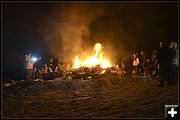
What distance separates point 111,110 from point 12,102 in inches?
146

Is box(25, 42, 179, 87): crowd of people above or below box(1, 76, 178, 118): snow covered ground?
above

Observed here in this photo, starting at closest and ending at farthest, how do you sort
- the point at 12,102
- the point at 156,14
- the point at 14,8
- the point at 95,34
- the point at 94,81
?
the point at 12,102, the point at 94,81, the point at 14,8, the point at 95,34, the point at 156,14

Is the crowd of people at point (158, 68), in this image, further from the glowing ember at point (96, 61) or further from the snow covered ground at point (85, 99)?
the glowing ember at point (96, 61)

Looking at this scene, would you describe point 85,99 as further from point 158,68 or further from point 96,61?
point 96,61

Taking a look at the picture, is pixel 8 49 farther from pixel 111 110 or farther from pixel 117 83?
pixel 111 110

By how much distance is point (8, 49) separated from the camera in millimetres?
23219

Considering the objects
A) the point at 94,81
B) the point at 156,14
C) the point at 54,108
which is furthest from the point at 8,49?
the point at 54,108

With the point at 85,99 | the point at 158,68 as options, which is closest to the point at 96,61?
the point at 158,68

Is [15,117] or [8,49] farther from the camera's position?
[8,49]

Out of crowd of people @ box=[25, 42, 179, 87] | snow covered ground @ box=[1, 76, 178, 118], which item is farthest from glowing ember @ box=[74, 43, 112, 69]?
snow covered ground @ box=[1, 76, 178, 118]

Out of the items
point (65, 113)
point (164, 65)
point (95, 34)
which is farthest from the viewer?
point (95, 34)

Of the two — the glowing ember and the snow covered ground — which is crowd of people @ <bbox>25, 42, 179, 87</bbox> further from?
the glowing ember

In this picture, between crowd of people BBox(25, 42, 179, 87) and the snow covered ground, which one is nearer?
the snow covered ground

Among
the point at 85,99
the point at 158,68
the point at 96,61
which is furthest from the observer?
the point at 96,61
